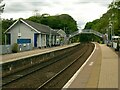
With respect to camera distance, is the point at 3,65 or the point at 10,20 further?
the point at 10,20

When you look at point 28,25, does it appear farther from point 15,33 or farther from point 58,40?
point 58,40

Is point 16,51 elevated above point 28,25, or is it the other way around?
point 28,25

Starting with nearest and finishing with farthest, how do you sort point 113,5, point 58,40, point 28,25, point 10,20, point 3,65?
point 3,65 → point 113,5 → point 28,25 → point 58,40 → point 10,20

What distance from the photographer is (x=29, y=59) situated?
30766 millimetres

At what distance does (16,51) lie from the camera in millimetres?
49281

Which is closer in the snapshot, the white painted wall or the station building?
the station building

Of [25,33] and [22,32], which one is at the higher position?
[22,32]

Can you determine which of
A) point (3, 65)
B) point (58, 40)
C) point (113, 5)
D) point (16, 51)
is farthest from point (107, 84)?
point (58, 40)

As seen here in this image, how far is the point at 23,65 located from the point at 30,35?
1710 inches

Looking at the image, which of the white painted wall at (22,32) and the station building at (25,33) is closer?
the station building at (25,33)

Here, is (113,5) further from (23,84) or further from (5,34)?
(5,34)

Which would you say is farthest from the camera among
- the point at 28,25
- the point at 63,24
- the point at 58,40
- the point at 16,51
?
the point at 63,24

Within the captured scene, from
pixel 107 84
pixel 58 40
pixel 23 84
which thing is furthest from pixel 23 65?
pixel 58 40

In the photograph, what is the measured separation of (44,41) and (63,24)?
7857 centimetres
